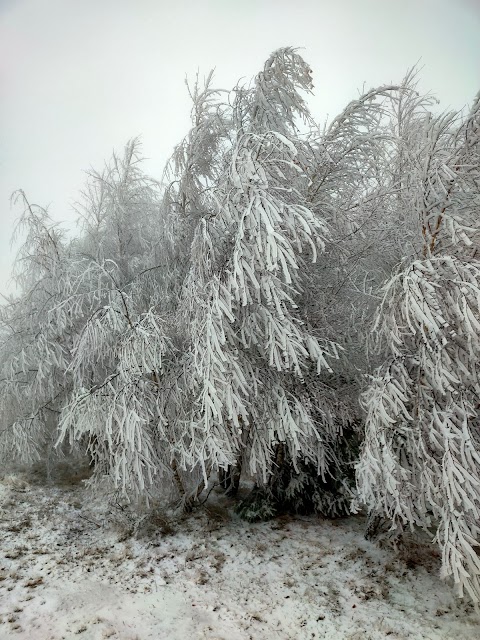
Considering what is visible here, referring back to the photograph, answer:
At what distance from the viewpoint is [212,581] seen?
4.66 meters

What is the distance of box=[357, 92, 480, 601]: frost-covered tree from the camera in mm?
3379

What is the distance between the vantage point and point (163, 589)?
4.47 meters

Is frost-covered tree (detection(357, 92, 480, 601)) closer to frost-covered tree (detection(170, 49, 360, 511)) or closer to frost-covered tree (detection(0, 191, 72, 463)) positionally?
frost-covered tree (detection(170, 49, 360, 511))

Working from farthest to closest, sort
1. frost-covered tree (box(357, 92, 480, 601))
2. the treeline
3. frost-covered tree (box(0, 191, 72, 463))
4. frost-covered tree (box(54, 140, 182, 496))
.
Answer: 1. frost-covered tree (box(0, 191, 72, 463))
2. frost-covered tree (box(54, 140, 182, 496))
3. the treeline
4. frost-covered tree (box(357, 92, 480, 601))

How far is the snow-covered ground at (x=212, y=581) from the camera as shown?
383cm

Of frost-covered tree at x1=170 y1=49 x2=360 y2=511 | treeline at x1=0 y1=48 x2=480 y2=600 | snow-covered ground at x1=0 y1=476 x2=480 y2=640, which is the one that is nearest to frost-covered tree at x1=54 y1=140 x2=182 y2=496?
treeline at x1=0 y1=48 x2=480 y2=600

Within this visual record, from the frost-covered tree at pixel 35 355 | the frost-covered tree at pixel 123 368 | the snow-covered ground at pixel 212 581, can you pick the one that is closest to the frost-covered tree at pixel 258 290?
the frost-covered tree at pixel 123 368

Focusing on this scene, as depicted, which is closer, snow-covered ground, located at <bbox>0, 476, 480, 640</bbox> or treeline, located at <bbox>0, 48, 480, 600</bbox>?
treeline, located at <bbox>0, 48, 480, 600</bbox>

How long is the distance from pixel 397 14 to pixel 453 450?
96862 mm

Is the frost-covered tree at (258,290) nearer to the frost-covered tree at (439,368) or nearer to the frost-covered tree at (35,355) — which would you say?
the frost-covered tree at (439,368)

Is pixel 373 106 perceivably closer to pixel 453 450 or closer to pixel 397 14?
pixel 453 450

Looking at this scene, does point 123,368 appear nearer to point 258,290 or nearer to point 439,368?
point 258,290

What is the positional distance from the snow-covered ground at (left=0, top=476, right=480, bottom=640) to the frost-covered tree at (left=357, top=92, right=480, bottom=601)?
1.05 metres

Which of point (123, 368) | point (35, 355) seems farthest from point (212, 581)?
point (35, 355)
